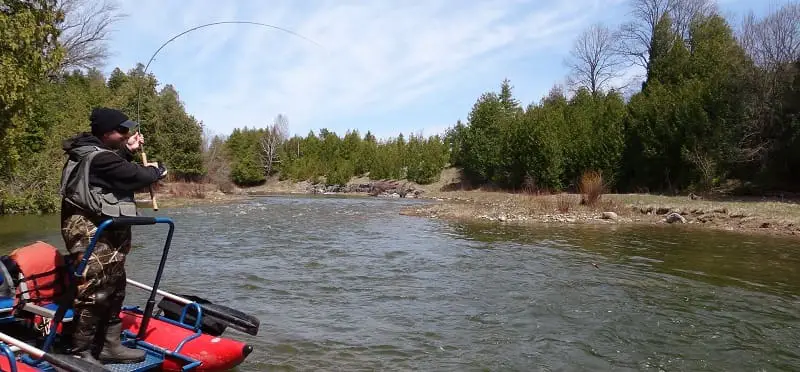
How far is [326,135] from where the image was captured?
88.9 meters

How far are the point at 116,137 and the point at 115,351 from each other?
6.52ft

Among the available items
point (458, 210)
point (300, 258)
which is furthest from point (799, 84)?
point (300, 258)

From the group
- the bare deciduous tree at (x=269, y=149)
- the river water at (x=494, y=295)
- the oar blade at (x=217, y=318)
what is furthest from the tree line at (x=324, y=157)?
the oar blade at (x=217, y=318)

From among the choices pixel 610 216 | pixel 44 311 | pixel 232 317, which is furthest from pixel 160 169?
pixel 610 216

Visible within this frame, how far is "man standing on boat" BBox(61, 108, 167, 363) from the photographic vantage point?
15.2 ft

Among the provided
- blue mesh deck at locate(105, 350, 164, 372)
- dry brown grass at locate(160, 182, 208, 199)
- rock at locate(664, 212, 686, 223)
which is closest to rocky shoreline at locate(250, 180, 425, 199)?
dry brown grass at locate(160, 182, 208, 199)

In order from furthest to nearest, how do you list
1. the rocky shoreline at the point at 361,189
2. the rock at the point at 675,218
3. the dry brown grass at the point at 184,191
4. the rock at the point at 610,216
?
the rocky shoreline at the point at 361,189, the dry brown grass at the point at 184,191, the rock at the point at 610,216, the rock at the point at 675,218

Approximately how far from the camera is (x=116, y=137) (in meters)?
5.07

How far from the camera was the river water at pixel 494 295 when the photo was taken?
703 cm

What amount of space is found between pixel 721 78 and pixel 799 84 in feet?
17.0

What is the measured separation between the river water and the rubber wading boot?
1.45 meters

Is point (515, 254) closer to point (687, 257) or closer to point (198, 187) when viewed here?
point (687, 257)

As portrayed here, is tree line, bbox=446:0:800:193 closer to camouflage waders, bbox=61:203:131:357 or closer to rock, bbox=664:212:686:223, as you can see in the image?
rock, bbox=664:212:686:223

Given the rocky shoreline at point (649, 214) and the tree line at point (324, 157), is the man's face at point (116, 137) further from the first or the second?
the tree line at point (324, 157)
